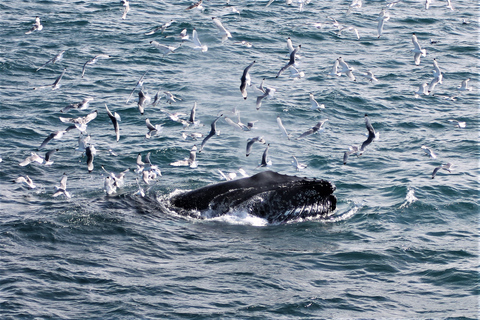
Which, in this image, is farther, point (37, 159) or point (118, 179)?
point (37, 159)

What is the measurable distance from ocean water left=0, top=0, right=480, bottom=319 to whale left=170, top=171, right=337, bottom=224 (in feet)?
0.92

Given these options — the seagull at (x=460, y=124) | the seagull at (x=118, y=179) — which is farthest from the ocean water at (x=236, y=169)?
the seagull at (x=460, y=124)

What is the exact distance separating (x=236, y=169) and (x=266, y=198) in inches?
202

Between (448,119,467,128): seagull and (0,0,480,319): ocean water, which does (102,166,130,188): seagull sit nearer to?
A: (0,0,480,319): ocean water

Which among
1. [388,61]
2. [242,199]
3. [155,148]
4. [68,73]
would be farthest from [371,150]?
[68,73]

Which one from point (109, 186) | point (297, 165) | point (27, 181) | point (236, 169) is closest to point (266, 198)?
point (109, 186)

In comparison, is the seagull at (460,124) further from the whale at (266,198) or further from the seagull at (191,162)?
the seagull at (191,162)

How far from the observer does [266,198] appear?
658 inches

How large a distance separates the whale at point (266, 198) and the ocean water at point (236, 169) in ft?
0.92

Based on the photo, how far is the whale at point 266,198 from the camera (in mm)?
16688

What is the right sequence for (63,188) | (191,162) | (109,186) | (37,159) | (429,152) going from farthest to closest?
(429,152)
(191,162)
(37,159)
(109,186)
(63,188)

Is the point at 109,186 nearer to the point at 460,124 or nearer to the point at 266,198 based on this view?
the point at 266,198

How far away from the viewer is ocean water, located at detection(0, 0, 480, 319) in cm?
1328

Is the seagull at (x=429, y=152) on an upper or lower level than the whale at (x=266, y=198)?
lower
